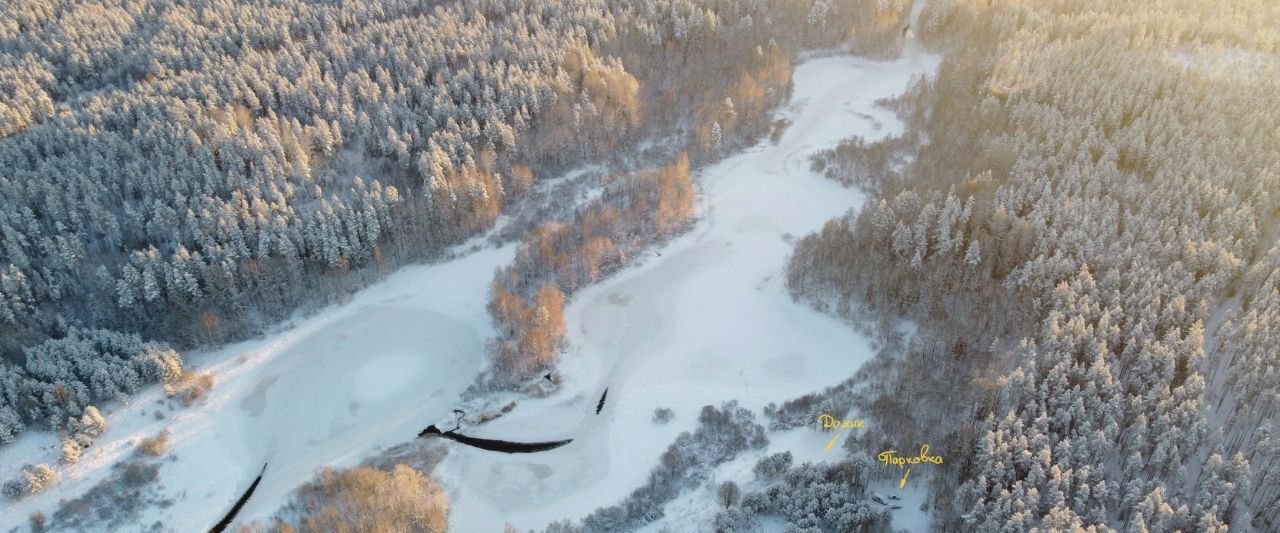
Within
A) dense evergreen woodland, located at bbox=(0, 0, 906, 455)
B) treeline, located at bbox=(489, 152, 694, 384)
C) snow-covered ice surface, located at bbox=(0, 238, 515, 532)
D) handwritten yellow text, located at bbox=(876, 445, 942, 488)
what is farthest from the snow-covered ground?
handwritten yellow text, located at bbox=(876, 445, 942, 488)

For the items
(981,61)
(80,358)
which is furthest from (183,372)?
(981,61)

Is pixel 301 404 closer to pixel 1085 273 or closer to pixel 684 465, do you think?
pixel 684 465

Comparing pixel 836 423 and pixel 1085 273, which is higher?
pixel 1085 273

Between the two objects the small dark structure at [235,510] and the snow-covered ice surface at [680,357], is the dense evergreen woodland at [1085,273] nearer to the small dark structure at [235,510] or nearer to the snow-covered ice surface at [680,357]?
the snow-covered ice surface at [680,357]

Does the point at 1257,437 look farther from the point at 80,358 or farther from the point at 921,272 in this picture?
the point at 80,358

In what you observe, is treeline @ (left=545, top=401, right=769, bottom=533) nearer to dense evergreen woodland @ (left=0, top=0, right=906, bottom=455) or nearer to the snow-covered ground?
the snow-covered ground

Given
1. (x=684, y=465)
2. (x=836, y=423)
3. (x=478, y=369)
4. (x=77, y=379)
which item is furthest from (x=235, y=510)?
(x=836, y=423)
